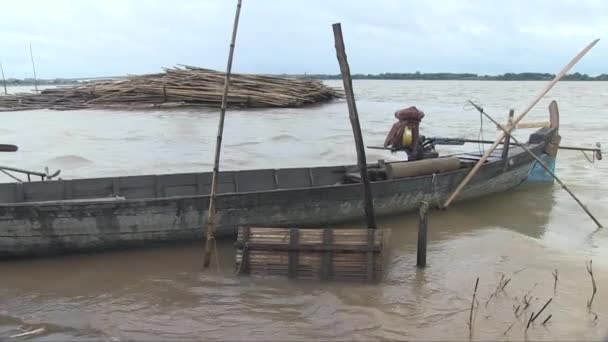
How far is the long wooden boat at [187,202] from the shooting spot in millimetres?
5641

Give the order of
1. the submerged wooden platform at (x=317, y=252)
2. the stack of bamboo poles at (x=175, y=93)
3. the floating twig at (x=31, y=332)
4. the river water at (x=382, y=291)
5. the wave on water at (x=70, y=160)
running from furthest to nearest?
the stack of bamboo poles at (x=175, y=93) < the wave on water at (x=70, y=160) < the submerged wooden platform at (x=317, y=252) < the river water at (x=382, y=291) < the floating twig at (x=31, y=332)

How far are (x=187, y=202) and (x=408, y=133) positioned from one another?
3.98 meters

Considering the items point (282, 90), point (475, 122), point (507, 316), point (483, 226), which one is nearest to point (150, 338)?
point (507, 316)

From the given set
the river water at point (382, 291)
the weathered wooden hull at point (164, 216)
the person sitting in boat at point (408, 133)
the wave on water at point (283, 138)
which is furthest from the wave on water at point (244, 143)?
the weathered wooden hull at point (164, 216)

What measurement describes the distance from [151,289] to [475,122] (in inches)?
863

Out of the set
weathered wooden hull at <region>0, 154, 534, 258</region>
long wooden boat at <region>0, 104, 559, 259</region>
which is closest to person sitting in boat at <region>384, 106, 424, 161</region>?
long wooden boat at <region>0, 104, 559, 259</region>

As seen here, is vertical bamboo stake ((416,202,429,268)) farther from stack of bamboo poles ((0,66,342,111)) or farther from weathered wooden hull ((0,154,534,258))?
stack of bamboo poles ((0,66,342,111))

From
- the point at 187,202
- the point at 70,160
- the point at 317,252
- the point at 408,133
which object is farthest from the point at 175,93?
the point at 317,252

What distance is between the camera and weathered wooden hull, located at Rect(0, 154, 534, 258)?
219 inches

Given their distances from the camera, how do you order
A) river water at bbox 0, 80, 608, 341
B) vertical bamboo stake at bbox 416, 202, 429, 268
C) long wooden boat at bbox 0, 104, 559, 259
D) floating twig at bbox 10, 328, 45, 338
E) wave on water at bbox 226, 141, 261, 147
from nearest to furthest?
floating twig at bbox 10, 328, 45, 338
river water at bbox 0, 80, 608, 341
vertical bamboo stake at bbox 416, 202, 429, 268
long wooden boat at bbox 0, 104, 559, 259
wave on water at bbox 226, 141, 261, 147

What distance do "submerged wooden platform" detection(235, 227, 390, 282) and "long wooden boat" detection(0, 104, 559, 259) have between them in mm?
1095

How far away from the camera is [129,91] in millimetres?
23078

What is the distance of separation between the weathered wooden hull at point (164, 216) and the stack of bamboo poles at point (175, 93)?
51.0ft

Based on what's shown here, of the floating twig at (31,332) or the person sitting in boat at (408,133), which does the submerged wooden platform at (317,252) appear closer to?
the floating twig at (31,332)
